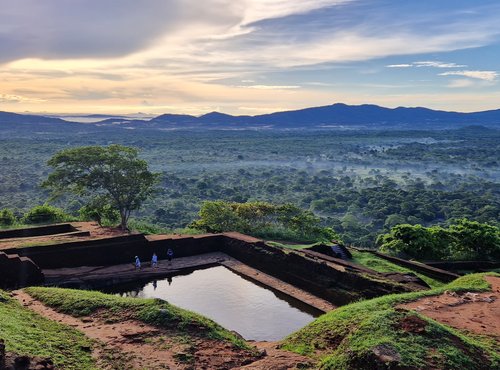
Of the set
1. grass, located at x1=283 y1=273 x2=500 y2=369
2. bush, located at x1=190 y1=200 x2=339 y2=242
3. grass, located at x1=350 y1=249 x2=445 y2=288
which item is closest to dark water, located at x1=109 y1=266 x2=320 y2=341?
grass, located at x1=283 y1=273 x2=500 y2=369

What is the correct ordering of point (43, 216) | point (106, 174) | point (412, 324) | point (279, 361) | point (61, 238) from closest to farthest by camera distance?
point (279, 361)
point (412, 324)
point (61, 238)
point (106, 174)
point (43, 216)

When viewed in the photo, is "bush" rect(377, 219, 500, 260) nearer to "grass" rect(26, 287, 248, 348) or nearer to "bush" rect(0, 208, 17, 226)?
"grass" rect(26, 287, 248, 348)

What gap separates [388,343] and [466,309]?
466cm

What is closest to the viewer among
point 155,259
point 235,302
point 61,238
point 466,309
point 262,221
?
point 466,309

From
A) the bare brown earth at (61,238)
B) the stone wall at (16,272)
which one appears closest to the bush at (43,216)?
the bare brown earth at (61,238)

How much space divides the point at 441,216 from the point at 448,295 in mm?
42351

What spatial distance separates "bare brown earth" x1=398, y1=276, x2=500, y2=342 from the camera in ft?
35.1

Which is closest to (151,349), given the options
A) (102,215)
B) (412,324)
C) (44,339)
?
(44,339)

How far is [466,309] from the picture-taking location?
11.9m

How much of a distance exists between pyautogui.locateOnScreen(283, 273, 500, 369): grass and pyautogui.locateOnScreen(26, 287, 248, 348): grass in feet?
5.81

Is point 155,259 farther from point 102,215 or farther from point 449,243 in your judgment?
point 449,243

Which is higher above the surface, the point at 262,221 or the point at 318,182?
the point at 262,221

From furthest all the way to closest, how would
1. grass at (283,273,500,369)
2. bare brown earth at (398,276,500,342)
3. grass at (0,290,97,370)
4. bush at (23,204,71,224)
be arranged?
1. bush at (23,204,71,224)
2. bare brown earth at (398,276,500,342)
3. grass at (0,290,97,370)
4. grass at (283,273,500,369)

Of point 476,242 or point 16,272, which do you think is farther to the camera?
point 476,242
